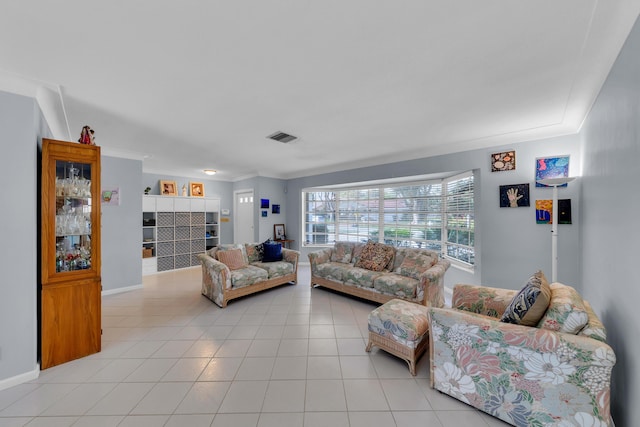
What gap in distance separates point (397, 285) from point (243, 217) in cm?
472

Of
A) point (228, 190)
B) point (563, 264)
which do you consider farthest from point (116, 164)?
point (563, 264)

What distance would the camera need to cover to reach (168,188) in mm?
5930

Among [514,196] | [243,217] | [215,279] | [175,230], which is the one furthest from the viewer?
[243,217]

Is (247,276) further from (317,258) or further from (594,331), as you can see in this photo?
(594,331)

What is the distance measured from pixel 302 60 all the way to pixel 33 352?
326 centimetres

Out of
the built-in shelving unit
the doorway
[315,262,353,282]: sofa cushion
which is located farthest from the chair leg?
the built-in shelving unit

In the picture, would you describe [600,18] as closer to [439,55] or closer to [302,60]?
[439,55]

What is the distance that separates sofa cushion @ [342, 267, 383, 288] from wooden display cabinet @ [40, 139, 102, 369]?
10.1ft

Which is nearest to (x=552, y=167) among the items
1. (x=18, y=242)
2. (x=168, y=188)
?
(x=18, y=242)

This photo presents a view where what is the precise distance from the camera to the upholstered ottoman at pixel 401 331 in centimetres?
209

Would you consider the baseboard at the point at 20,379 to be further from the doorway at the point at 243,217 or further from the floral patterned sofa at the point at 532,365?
the doorway at the point at 243,217

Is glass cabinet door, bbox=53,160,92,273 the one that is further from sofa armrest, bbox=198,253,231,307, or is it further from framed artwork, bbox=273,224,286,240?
framed artwork, bbox=273,224,286,240

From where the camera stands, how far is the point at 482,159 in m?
3.58

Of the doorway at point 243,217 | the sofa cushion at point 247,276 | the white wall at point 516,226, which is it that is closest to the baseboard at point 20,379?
the sofa cushion at point 247,276
